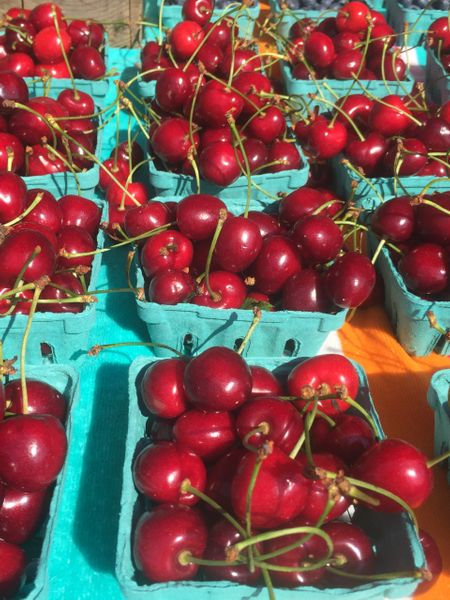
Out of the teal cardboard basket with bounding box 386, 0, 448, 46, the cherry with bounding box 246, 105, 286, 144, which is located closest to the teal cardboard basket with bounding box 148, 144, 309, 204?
the cherry with bounding box 246, 105, 286, 144

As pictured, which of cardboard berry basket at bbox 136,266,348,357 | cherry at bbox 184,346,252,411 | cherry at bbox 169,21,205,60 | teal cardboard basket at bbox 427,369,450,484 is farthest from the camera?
cherry at bbox 169,21,205,60

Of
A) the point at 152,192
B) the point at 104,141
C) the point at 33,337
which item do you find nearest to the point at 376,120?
the point at 152,192

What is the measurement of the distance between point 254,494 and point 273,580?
120mm

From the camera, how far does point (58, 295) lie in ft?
3.43

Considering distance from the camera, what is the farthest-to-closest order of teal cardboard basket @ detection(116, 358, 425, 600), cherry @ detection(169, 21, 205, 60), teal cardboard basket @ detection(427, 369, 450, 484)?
cherry @ detection(169, 21, 205, 60) < teal cardboard basket @ detection(427, 369, 450, 484) < teal cardboard basket @ detection(116, 358, 425, 600)

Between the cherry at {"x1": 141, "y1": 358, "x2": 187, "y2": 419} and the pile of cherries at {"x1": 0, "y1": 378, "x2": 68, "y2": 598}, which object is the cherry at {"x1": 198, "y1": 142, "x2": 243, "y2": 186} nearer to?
the cherry at {"x1": 141, "y1": 358, "x2": 187, "y2": 419}

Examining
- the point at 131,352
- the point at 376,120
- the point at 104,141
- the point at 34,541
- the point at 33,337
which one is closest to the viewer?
the point at 34,541

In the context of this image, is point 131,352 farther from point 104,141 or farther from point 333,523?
point 104,141

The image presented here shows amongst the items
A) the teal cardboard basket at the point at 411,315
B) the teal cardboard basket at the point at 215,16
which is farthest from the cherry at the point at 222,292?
the teal cardboard basket at the point at 215,16

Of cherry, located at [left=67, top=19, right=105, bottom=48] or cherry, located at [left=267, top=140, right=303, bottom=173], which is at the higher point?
cherry, located at [left=67, top=19, right=105, bottom=48]

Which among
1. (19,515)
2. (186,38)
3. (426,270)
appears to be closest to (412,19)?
(186,38)

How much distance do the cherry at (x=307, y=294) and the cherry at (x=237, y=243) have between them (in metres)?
0.10

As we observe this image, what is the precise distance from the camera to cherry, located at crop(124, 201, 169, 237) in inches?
45.6

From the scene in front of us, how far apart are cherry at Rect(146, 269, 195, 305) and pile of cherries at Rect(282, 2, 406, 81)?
100 centimetres
